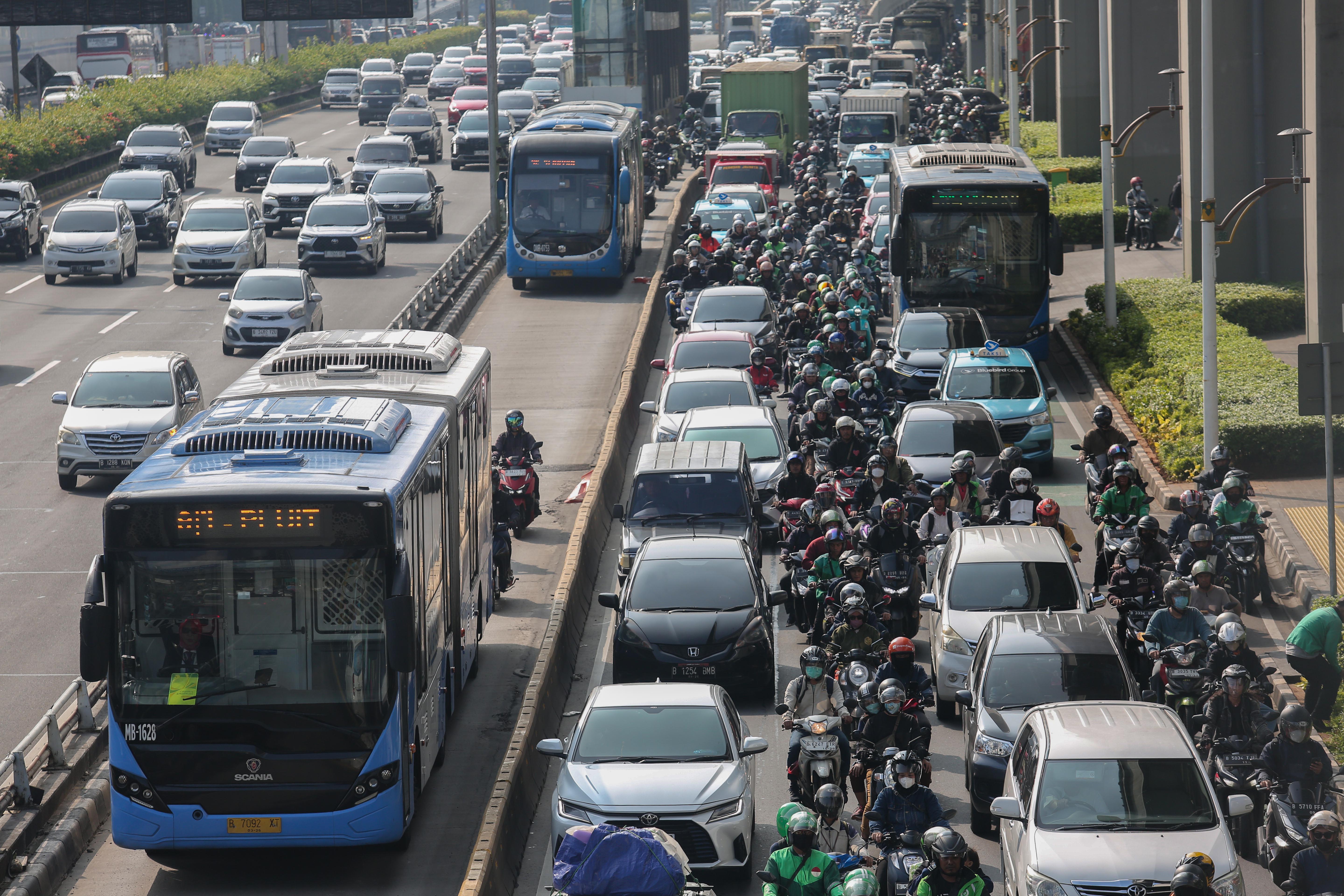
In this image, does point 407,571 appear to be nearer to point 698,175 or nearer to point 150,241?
point 150,241

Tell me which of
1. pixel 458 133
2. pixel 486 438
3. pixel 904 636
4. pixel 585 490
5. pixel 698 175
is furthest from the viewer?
pixel 458 133

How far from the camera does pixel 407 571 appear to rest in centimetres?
1255

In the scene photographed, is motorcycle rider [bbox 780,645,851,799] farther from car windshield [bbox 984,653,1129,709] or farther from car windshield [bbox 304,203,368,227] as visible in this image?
car windshield [bbox 304,203,368,227]

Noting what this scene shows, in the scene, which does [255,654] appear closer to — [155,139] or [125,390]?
[125,390]

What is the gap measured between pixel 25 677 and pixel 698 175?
42.0m

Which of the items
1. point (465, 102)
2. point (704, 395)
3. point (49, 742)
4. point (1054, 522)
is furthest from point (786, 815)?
point (465, 102)

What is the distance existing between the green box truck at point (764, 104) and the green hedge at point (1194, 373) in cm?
2668

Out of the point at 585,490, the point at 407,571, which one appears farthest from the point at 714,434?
the point at 407,571

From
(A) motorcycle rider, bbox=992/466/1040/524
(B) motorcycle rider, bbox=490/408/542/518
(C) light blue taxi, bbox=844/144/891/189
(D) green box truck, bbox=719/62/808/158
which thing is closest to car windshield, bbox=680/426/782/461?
(B) motorcycle rider, bbox=490/408/542/518

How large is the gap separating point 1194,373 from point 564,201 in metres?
17.7

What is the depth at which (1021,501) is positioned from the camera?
59.8 ft

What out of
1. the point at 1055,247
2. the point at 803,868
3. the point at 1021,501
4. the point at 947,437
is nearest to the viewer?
the point at 803,868

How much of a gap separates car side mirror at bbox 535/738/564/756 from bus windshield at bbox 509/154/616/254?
89.9ft

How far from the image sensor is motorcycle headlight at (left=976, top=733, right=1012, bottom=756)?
13.1 metres
